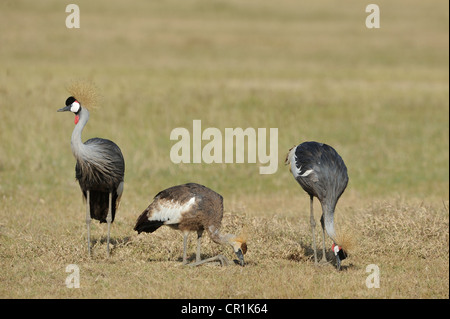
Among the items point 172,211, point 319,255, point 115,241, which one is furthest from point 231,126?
point 172,211

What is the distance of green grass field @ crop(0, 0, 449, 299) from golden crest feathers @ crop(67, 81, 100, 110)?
2.01 metres

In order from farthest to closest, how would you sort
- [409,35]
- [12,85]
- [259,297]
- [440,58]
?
[409,35]
[440,58]
[12,85]
[259,297]

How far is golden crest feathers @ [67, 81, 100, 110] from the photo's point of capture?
10.2 m

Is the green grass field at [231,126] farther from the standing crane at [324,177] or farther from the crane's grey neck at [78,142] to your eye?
the crane's grey neck at [78,142]

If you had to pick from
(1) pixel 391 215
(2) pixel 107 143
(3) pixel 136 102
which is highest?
(3) pixel 136 102

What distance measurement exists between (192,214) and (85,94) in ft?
7.30

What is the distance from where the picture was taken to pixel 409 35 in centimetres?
4059

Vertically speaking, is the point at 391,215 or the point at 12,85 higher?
the point at 12,85

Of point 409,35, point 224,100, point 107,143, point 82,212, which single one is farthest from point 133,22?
point 107,143

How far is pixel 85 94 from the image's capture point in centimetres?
1023

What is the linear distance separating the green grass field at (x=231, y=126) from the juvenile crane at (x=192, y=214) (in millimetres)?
389

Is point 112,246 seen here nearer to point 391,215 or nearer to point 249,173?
point 391,215

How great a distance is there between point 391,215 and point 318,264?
2237 mm

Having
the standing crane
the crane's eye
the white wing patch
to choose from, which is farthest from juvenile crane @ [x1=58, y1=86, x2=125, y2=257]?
the standing crane
